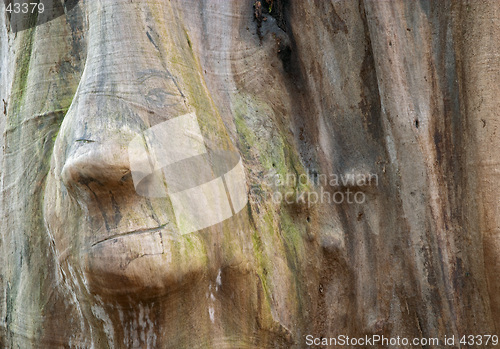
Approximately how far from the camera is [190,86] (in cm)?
193

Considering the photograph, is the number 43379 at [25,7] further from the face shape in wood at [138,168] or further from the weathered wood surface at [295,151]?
the face shape in wood at [138,168]

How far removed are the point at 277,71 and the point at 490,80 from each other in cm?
68

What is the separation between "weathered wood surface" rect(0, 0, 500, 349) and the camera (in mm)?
1867

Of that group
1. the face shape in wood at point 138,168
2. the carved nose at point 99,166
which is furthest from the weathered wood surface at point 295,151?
the carved nose at point 99,166

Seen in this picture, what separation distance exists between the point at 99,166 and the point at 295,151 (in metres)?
0.76

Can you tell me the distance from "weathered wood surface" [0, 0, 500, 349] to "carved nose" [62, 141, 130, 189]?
13 centimetres

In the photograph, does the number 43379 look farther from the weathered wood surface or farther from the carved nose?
the carved nose

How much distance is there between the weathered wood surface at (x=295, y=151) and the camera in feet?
6.13

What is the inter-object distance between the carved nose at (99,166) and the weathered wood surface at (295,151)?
0.44 feet

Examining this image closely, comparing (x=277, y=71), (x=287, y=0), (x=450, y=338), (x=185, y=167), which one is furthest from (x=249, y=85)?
(x=450, y=338)

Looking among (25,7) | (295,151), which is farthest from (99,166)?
(25,7)

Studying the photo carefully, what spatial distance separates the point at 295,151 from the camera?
86.6 inches

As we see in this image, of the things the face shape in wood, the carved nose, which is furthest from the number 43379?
the carved nose

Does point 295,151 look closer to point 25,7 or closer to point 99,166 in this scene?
point 99,166
